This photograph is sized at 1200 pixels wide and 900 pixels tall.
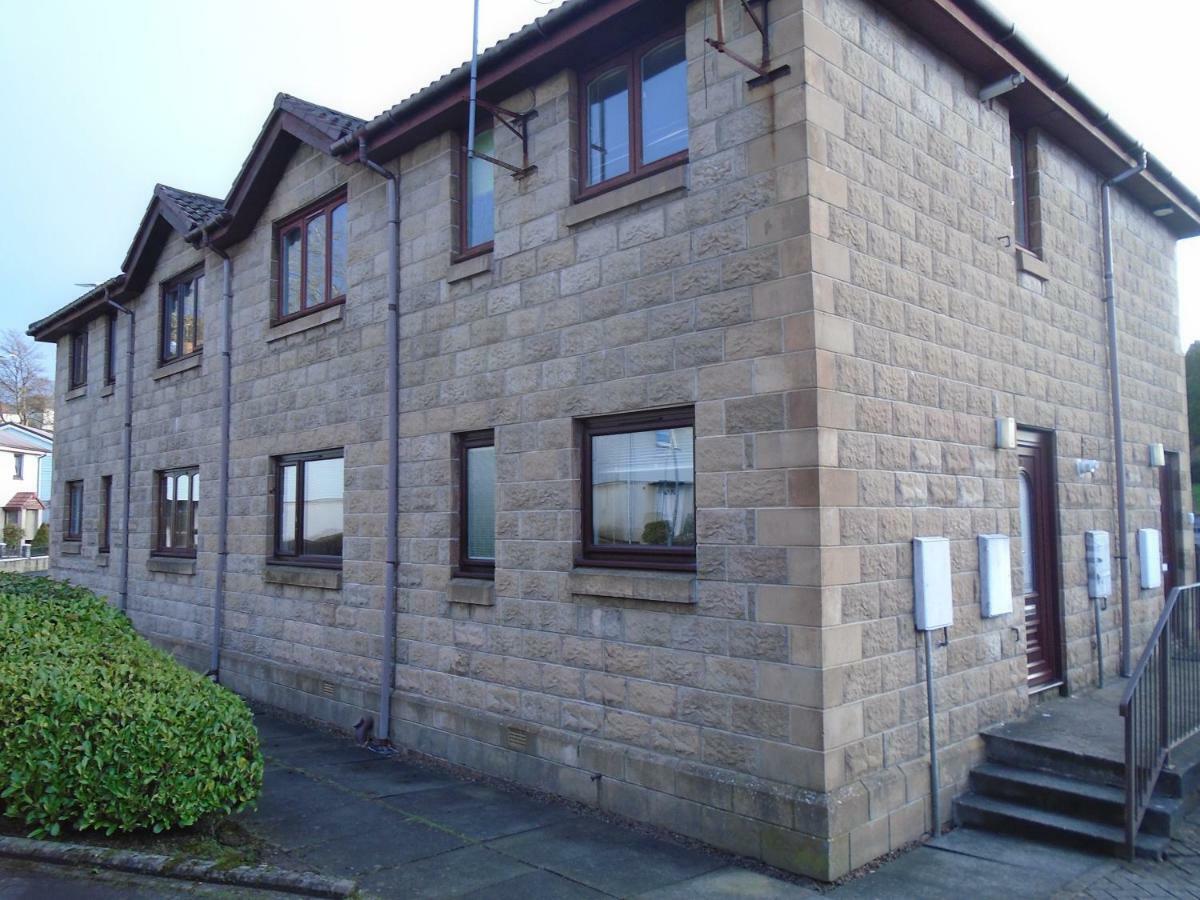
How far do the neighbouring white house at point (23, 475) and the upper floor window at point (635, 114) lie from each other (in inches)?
2119

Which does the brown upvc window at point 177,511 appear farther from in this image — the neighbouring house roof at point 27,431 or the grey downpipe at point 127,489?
the neighbouring house roof at point 27,431

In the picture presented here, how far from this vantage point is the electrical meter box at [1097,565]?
29.5ft

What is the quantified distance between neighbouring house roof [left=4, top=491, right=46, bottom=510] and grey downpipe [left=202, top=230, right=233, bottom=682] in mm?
48784

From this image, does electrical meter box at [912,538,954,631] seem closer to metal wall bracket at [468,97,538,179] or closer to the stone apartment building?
the stone apartment building

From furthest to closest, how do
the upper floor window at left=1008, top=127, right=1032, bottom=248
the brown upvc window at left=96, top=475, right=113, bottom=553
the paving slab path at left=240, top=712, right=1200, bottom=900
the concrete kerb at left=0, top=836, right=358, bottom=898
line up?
the brown upvc window at left=96, top=475, right=113, bottom=553
the upper floor window at left=1008, top=127, right=1032, bottom=248
the paving slab path at left=240, top=712, right=1200, bottom=900
the concrete kerb at left=0, top=836, right=358, bottom=898

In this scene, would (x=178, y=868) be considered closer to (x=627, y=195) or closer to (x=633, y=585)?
(x=633, y=585)

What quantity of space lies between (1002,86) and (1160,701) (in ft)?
16.3

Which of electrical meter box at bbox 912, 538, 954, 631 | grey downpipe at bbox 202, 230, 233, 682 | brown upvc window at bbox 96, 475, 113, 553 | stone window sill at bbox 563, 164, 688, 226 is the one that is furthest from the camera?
brown upvc window at bbox 96, 475, 113, 553

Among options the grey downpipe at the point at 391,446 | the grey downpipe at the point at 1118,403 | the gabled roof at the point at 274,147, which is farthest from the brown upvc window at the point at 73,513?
the grey downpipe at the point at 1118,403

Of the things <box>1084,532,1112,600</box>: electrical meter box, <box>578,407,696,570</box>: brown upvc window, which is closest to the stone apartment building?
<box>578,407,696,570</box>: brown upvc window

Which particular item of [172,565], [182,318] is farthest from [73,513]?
[182,318]

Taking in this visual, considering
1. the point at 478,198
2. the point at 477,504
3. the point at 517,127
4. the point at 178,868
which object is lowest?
the point at 178,868

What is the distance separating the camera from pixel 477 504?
28.4ft

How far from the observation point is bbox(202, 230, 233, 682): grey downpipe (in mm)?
12102
